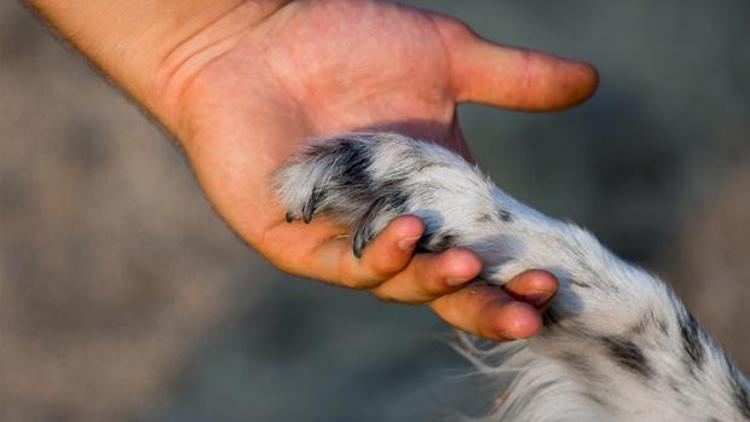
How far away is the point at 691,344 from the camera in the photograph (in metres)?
2.24

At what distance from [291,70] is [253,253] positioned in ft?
6.56

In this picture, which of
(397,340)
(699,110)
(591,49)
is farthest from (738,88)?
(397,340)

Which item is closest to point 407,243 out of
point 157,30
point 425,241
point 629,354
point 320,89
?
point 425,241

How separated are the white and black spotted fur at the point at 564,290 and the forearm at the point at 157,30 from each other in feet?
1.55

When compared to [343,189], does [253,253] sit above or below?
below

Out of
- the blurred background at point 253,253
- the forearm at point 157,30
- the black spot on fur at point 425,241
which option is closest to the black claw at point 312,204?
the black spot on fur at point 425,241

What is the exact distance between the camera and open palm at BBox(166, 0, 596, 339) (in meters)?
2.46

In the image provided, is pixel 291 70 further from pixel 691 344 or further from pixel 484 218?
pixel 691 344

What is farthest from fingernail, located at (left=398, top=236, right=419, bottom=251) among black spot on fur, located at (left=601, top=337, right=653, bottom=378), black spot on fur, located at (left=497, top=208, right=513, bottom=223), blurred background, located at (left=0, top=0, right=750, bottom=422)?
blurred background, located at (left=0, top=0, right=750, bottom=422)

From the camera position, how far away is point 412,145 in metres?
2.33

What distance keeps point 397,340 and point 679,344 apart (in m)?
2.26

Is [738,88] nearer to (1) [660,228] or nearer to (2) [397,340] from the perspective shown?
(1) [660,228]

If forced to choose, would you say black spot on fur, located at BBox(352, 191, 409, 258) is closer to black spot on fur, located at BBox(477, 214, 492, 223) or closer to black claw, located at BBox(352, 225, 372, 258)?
black claw, located at BBox(352, 225, 372, 258)

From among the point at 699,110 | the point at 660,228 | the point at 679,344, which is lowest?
the point at 660,228
